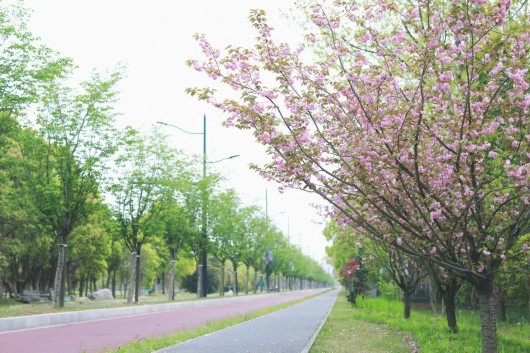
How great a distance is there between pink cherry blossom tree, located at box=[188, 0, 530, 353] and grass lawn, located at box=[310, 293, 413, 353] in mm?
3555

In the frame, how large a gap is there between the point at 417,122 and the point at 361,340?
7362mm

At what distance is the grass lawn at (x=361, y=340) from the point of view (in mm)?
10944

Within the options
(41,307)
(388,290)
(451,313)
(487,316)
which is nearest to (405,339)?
(451,313)

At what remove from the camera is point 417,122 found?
7043 mm

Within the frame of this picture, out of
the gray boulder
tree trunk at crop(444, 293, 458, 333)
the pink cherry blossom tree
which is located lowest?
the gray boulder

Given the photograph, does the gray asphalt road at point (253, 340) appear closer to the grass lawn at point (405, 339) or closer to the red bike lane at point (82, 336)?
the grass lawn at point (405, 339)

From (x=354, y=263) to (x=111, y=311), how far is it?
18.0m

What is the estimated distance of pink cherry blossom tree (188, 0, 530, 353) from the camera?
680cm

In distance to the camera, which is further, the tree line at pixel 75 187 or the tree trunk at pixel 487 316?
the tree line at pixel 75 187

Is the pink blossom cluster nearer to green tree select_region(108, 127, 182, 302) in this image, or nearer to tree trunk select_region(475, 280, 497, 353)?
tree trunk select_region(475, 280, 497, 353)

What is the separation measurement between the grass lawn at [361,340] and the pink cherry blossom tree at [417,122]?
355 centimetres

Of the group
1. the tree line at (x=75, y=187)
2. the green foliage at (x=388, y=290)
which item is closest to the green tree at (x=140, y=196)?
the tree line at (x=75, y=187)

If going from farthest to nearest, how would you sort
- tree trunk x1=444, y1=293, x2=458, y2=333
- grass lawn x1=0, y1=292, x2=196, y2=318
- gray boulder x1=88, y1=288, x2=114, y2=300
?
gray boulder x1=88, y1=288, x2=114, y2=300 → grass lawn x1=0, y1=292, x2=196, y2=318 → tree trunk x1=444, y1=293, x2=458, y2=333

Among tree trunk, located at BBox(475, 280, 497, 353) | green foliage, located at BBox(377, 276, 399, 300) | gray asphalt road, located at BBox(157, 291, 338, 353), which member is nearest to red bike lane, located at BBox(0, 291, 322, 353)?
gray asphalt road, located at BBox(157, 291, 338, 353)
